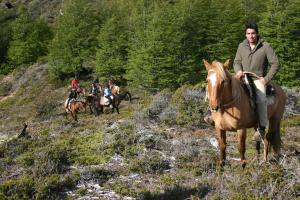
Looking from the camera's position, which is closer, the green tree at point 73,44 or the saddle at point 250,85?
the saddle at point 250,85

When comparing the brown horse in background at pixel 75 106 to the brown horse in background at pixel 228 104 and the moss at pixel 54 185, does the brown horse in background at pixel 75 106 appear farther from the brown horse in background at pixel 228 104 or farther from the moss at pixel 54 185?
the brown horse in background at pixel 228 104

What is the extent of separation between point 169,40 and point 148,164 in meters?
30.7

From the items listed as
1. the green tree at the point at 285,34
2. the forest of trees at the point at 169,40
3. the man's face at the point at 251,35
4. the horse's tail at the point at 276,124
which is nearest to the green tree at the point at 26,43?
the forest of trees at the point at 169,40

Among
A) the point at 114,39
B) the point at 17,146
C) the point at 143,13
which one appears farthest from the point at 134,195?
the point at 143,13

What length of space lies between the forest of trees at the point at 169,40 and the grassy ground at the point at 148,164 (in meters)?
23.5

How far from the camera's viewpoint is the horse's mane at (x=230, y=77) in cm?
601

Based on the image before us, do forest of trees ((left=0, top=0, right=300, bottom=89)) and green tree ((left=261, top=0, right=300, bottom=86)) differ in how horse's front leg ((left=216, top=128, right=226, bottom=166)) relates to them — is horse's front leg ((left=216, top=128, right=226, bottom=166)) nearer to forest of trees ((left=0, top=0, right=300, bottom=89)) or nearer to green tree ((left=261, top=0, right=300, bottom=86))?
forest of trees ((left=0, top=0, right=300, bottom=89))

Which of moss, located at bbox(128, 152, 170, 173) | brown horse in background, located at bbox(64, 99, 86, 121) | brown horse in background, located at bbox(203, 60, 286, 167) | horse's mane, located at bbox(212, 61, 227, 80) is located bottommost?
brown horse in background, located at bbox(64, 99, 86, 121)

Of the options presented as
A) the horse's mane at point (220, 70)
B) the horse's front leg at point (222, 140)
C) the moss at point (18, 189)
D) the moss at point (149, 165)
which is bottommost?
the moss at point (149, 165)

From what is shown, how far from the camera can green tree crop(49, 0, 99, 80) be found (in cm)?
4822

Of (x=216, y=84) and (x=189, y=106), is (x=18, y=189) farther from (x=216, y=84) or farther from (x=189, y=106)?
(x=189, y=106)

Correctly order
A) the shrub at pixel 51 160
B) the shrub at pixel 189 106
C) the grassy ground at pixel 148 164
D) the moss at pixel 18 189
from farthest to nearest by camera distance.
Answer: the shrub at pixel 189 106 → the shrub at pixel 51 160 → the moss at pixel 18 189 → the grassy ground at pixel 148 164

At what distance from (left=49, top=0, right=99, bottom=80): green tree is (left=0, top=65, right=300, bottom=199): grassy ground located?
116 ft

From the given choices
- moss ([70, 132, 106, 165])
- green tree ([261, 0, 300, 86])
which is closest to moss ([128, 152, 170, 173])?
moss ([70, 132, 106, 165])
